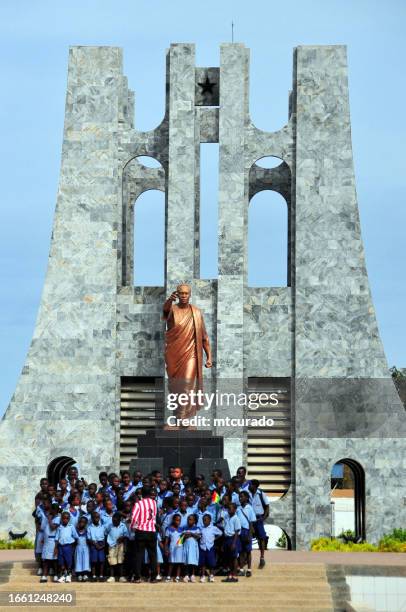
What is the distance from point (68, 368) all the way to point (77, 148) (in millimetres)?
6208

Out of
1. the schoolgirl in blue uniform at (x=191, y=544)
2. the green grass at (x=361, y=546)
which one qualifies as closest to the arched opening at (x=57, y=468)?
the green grass at (x=361, y=546)

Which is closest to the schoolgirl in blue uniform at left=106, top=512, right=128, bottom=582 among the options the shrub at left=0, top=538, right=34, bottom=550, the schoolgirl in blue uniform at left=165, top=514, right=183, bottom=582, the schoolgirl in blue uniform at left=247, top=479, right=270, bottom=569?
the schoolgirl in blue uniform at left=165, top=514, right=183, bottom=582

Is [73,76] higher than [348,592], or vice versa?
[73,76]

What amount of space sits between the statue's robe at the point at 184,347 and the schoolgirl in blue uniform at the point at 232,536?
23.7ft

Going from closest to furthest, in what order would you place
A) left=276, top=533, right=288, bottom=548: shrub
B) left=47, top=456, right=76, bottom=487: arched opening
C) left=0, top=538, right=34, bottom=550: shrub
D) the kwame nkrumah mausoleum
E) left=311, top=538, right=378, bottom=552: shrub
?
left=311, top=538, right=378, bottom=552: shrub
left=0, top=538, right=34, bottom=550: shrub
the kwame nkrumah mausoleum
left=47, top=456, right=76, bottom=487: arched opening
left=276, top=533, right=288, bottom=548: shrub

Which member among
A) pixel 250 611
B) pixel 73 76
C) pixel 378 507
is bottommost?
pixel 250 611

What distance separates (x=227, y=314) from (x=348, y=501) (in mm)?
20325

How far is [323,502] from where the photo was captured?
38531 mm

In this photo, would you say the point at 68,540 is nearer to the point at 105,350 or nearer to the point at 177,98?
the point at 105,350

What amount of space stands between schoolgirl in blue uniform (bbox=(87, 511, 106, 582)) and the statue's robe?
7131mm

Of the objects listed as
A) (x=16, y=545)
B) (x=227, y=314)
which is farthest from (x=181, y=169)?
(x=16, y=545)

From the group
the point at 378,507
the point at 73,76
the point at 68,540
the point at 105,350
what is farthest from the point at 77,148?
the point at 68,540

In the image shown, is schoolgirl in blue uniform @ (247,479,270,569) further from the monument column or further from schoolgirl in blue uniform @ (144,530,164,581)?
the monument column

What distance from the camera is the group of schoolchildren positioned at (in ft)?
78.8
